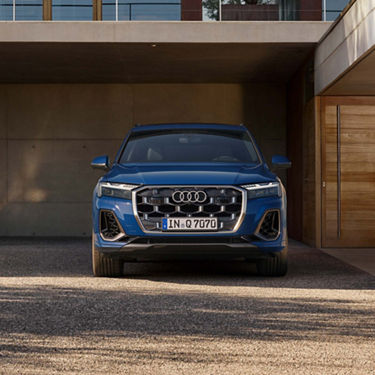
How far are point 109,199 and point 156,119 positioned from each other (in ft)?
31.4

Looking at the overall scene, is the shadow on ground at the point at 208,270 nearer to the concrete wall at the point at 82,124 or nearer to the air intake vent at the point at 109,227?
the air intake vent at the point at 109,227

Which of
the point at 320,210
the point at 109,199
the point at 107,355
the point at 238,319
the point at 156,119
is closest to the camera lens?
the point at 107,355

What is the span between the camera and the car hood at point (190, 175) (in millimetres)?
6934

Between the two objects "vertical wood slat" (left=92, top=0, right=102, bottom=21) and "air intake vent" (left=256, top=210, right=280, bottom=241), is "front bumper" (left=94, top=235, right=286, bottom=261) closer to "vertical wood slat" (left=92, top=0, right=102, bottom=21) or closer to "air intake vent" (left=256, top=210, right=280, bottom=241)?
"air intake vent" (left=256, top=210, right=280, bottom=241)

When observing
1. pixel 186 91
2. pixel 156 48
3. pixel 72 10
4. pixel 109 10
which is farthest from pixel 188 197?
pixel 186 91

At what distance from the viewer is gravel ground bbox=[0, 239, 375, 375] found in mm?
3688

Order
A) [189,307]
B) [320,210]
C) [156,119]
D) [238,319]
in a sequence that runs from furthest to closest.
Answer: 1. [156,119]
2. [320,210]
3. [189,307]
4. [238,319]

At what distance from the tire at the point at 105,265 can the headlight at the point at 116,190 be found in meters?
0.62

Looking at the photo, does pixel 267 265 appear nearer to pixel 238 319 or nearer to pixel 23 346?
pixel 238 319

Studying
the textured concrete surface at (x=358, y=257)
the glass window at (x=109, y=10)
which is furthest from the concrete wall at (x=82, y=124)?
the textured concrete surface at (x=358, y=257)

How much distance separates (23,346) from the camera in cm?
409

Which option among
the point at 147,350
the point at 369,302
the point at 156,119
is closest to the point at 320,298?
the point at 369,302

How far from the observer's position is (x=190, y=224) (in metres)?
6.84

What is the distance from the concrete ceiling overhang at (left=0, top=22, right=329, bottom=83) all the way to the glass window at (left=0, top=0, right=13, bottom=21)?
0.82ft
